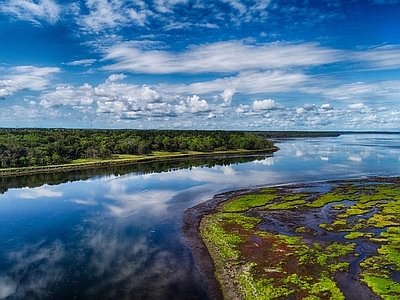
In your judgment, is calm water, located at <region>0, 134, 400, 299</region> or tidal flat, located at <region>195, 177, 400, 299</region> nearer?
tidal flat, located at <region>195, 177, 400, 299</region>

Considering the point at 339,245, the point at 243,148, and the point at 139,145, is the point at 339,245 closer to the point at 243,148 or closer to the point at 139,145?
the point at 139,145

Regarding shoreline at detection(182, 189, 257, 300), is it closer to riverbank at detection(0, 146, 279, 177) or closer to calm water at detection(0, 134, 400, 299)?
calm water at detection(0, 134, 400, 299)

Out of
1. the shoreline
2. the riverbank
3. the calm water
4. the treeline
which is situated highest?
the treeline

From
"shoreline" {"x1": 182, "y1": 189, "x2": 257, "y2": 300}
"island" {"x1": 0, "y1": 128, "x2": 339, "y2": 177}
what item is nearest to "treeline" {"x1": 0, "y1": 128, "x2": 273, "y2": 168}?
"island" {"x1": 0, "y1": 128, "x2": 339, "y2": 177}

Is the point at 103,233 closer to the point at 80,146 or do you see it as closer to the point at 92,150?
the point at 92,150

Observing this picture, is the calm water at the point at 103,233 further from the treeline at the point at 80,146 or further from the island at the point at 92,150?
the treeline at the point at 80,146

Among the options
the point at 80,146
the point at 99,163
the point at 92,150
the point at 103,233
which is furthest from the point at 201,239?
the point at 80,146

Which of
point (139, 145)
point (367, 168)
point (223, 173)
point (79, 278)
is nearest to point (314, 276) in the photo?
point (79, 278)
